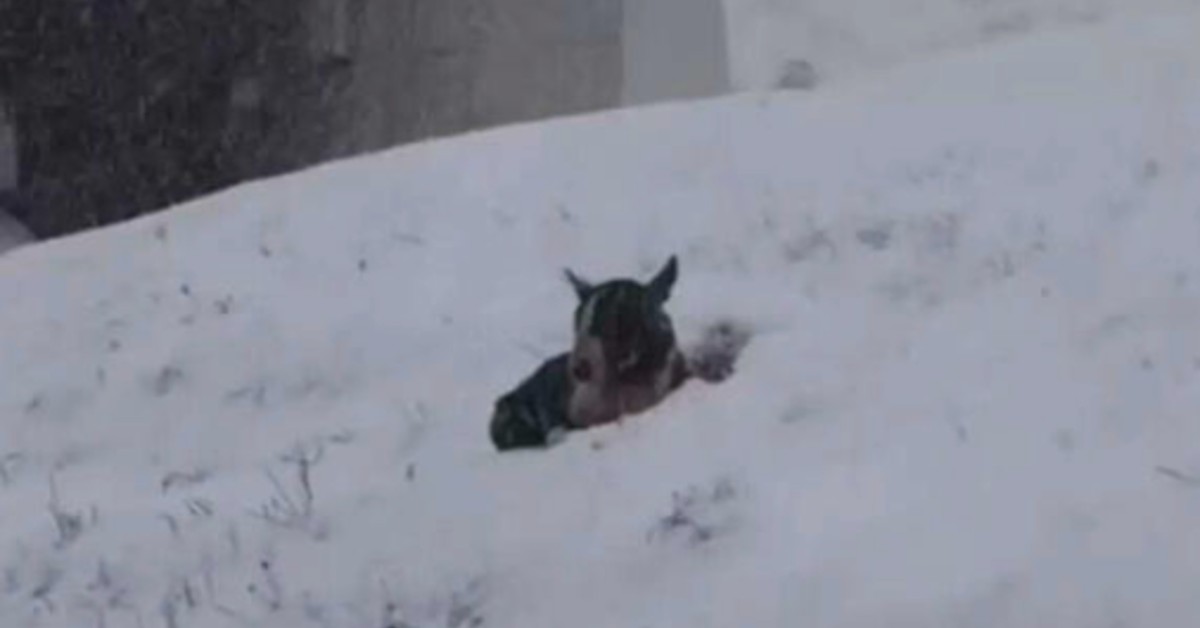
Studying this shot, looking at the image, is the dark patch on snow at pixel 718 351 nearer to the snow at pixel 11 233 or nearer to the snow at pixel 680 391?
the snow at pixel 680 391

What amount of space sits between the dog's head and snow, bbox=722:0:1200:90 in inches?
612

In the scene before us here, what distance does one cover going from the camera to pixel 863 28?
993 inches

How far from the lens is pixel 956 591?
19.2ft

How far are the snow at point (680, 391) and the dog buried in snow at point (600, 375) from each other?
106mm

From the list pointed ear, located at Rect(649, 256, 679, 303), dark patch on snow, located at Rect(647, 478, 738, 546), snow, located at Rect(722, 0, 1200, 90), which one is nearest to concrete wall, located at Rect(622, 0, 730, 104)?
snow, located at Rect(722, 0, 1200, 90)

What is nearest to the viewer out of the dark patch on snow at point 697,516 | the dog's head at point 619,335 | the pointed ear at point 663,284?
the dark patch on snow at point 697,516

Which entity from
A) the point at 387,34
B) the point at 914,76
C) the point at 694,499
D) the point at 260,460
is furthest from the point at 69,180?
the point at 694,499

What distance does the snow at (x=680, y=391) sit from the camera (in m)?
6.22

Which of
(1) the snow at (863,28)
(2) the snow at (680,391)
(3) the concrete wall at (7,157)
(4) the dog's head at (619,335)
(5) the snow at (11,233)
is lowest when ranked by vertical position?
(1) the snow at (863,28)

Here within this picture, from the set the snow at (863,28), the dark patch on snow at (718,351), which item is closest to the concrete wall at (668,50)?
the snow at (863,28)

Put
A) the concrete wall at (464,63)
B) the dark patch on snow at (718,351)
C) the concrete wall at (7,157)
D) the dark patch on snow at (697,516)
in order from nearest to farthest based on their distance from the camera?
the dark patch on snow at (697,516) → the dark patch on snow at (718,351) → the concrete wall at (7,157) → the concrete wall at (464,63)

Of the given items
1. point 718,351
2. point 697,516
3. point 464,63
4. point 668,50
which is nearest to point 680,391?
point 718,351

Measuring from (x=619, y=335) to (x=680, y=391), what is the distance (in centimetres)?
28

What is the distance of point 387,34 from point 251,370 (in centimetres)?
954
